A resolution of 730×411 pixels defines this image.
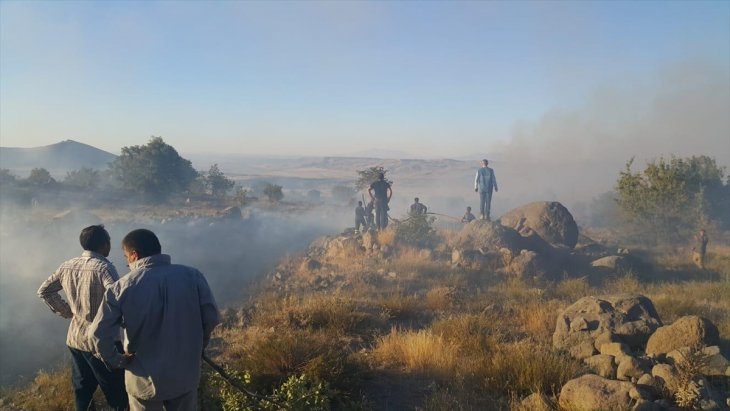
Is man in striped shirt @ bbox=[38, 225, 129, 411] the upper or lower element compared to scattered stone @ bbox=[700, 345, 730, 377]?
upper

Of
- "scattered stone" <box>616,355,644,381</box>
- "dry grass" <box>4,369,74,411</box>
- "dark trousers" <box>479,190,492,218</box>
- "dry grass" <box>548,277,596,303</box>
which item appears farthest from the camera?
"dark trousers" <box>479,190,492,218</box>

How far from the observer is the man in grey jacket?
9.41 feet

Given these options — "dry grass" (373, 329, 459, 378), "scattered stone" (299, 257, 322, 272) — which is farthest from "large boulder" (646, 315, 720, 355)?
"scattered stone" (299, 257, 322, 272)

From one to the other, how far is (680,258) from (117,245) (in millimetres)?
19397

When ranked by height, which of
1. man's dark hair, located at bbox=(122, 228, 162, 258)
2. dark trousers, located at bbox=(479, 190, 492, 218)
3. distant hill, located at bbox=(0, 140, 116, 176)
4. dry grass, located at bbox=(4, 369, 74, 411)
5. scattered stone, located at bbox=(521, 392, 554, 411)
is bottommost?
dry grass, located at bbox=(4, 369, 74, 411)

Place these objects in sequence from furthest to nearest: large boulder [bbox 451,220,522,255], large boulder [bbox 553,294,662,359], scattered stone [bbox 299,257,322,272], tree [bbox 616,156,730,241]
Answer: tree [bbox 616,156,730,241]
scattered stone [bbox 299,257,322,272]
large boulder [bbox 451,220,522,255]
large boulder [bbox 553,294,662,359]

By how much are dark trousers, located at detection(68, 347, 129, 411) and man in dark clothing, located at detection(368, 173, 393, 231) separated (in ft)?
38.6

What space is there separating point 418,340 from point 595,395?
207 centimetres

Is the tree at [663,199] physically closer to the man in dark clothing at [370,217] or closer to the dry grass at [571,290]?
the dry grass at [571,290]

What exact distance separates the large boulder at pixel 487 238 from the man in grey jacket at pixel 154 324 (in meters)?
11.3

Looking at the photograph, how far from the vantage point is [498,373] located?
4691mm

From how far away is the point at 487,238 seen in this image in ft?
46.2

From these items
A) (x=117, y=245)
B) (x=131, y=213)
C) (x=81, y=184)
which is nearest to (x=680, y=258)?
(x=117, y=245)

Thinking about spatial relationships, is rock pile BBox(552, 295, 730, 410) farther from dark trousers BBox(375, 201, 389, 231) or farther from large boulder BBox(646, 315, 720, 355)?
dark trousers BBox(375, 201, 389, 231)
